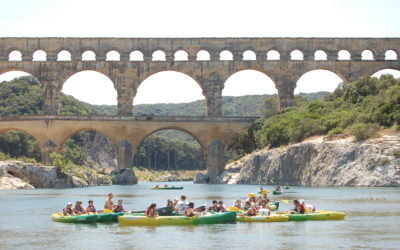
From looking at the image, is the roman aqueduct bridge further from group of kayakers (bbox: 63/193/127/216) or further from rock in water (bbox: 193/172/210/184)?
group of kayakers (bbox: 63/193/127/216)

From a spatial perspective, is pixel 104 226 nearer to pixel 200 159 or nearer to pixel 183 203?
pixel 183 203

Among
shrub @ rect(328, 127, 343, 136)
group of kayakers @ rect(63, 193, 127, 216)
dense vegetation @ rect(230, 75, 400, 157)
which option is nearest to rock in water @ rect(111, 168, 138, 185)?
dense vegetation @ rect(230, 75, 400, 157)

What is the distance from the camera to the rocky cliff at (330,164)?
54906 millimetres

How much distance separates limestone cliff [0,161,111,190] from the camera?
66.4 meters

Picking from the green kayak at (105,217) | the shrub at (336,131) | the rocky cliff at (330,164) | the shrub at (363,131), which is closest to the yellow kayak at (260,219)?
the green kayak at (105,217)

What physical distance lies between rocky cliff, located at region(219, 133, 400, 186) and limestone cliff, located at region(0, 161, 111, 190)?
17.1m

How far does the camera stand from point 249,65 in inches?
3233

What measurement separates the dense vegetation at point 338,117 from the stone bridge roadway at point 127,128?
6.76 feet

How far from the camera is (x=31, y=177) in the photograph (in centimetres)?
6856

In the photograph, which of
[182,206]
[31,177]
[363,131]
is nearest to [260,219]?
[182,206]

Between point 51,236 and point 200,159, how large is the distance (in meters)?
113

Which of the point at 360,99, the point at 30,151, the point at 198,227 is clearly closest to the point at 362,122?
the point at 360,99

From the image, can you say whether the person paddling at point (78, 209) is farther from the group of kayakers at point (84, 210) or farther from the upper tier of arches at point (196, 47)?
the upper tier of arches at point (196, 47)

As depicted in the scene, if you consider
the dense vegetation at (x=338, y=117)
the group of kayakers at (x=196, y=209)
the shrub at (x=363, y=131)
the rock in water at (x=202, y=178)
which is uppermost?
the dense vegetation at (x=338, y=117)
